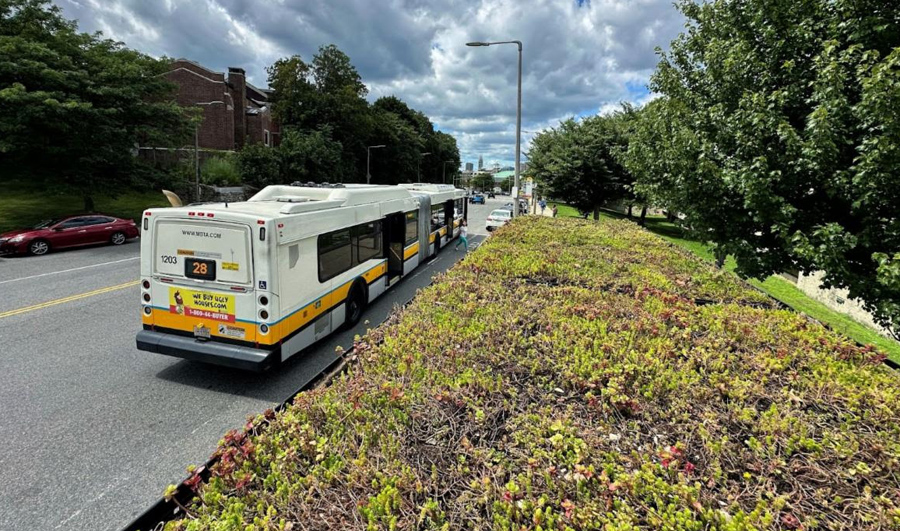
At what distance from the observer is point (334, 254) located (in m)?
8.27

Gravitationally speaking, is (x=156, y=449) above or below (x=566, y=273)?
below

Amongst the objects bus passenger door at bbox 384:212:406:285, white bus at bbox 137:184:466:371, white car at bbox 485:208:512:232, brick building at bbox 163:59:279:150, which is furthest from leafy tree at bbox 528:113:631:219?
brick building at bbox 163:59:279:150

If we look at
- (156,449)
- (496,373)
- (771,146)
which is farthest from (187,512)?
(771,146)

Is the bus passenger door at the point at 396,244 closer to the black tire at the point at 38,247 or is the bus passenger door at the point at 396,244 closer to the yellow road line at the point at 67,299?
the yellow road line at the point at 67,299

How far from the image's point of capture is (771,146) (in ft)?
22.9

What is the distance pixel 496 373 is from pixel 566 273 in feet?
11.9

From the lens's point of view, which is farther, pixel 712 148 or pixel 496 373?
pixel 712 148

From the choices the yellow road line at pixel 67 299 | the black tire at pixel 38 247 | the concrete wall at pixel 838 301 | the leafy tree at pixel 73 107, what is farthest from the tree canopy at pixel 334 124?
the concrete wall at pixel 838 301

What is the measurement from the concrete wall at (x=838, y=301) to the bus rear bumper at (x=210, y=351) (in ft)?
46.5

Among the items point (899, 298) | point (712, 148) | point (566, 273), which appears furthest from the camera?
point (712, 148)

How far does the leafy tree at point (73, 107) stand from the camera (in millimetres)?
17984

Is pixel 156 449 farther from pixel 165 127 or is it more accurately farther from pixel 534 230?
pixel 165 127

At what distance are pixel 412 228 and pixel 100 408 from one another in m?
9.50

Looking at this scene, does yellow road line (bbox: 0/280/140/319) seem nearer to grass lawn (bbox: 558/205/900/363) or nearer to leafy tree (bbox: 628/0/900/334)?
leafy tree (bbox: 628/0/900/334)
